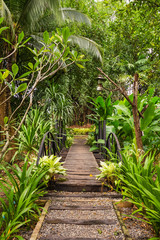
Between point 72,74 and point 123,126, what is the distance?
605 cm

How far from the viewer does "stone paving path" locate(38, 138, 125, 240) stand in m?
1.67

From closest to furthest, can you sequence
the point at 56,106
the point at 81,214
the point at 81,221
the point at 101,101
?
the point at 81,221 → the point at 81,214 → the point at 101,101 → the point at 56,106

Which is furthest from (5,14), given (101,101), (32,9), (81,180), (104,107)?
(81,180)

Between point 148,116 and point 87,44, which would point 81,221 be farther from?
point 87,44

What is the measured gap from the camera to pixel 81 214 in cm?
203

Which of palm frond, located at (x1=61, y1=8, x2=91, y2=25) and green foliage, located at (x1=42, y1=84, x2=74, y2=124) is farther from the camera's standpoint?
palm frond, located at (x1=61, y1=8, x2=91, y2=25)

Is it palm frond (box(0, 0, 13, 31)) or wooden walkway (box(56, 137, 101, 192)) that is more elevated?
palm frond (box(0, 0, 13, 31))

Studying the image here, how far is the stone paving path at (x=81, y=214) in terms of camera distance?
1672 mm

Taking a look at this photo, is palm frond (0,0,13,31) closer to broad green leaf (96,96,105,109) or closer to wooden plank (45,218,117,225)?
broad green leaf (96,96,105,109)

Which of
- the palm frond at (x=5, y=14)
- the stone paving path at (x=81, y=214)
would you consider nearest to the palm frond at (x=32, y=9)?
the palm frond at (x=5, y=14)

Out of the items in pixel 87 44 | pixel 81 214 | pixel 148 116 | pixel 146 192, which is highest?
pixel 87 44

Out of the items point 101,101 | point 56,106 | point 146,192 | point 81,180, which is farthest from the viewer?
point 56,106

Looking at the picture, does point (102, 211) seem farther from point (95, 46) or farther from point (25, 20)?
point (95, 46)

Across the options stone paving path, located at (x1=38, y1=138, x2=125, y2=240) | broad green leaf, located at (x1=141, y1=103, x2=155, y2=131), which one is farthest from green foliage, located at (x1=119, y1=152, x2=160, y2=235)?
broad green leaf, located at (x1=141, y1=103, x2=155, y2=131)
